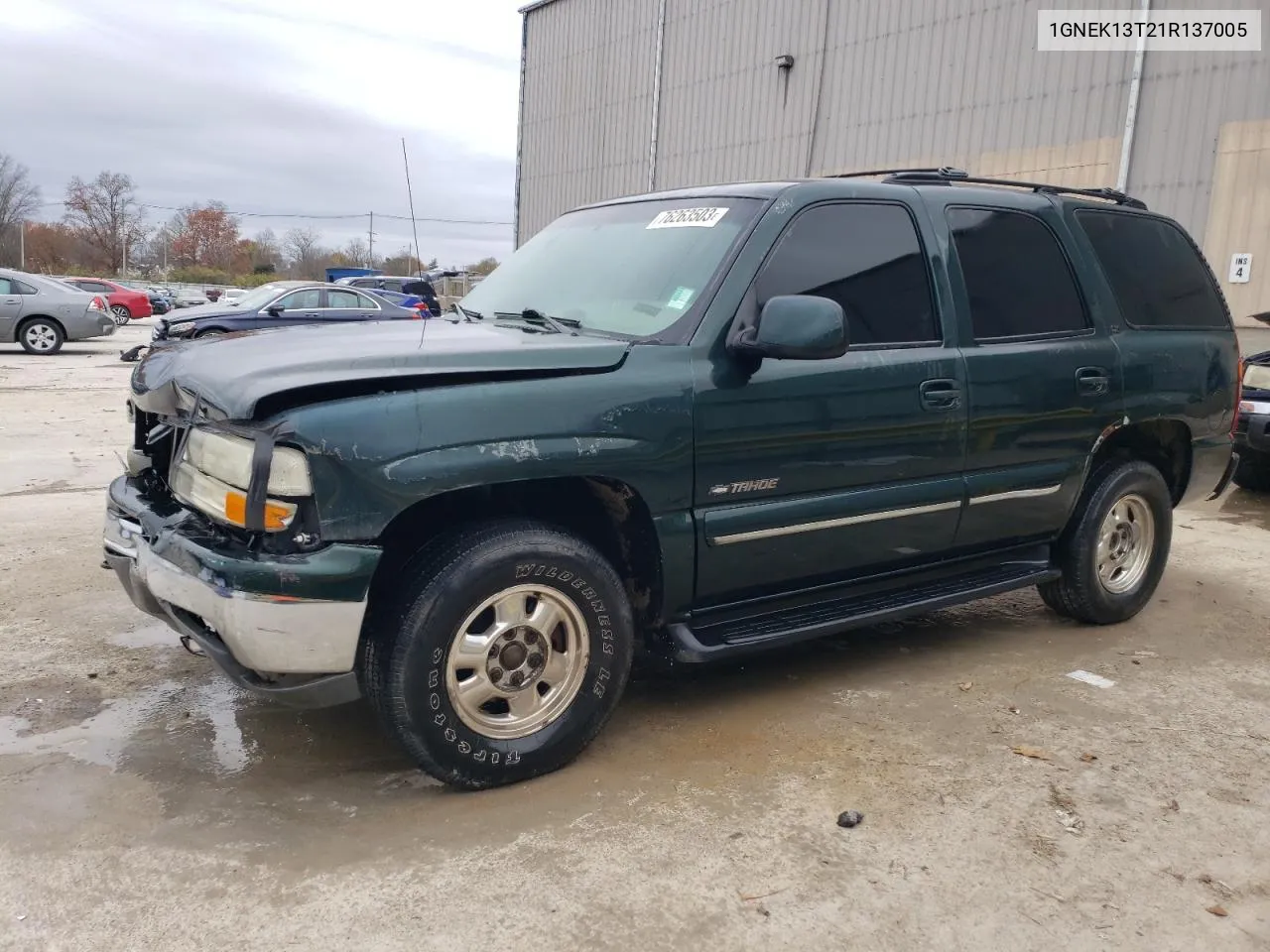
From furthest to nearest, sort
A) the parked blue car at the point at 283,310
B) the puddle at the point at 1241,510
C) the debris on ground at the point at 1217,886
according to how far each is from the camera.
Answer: the parked blue car at the point at 283,310, the puddle at the point at 1241,510, the debris on ground at the point at 1217,886

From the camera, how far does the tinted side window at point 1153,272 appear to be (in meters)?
4.54

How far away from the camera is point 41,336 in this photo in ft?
61.8

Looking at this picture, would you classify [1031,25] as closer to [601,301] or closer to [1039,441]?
[1039,441]

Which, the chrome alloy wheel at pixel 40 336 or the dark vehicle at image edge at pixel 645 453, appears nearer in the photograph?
the dark vehicle at image edge at pixel 645 453

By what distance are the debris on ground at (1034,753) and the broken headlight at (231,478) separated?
2.45 meters

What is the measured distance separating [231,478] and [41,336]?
19063 millimetres

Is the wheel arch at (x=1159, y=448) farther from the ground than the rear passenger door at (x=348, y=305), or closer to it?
closer to it

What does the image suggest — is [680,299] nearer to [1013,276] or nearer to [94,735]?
[1013,276]

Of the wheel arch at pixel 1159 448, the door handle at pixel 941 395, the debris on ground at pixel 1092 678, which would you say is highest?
the door handle at pixel 941 395

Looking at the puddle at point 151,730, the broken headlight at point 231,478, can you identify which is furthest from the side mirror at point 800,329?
the puddle at point 151,730

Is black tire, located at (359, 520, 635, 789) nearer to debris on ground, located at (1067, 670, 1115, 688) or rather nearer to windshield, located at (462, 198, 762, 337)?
windshield, located at (462, 198, 762, 337)

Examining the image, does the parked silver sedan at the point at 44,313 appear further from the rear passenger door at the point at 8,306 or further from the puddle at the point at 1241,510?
the puddle at the point at 1241,510

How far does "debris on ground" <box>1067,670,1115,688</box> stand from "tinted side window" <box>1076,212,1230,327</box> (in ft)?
5.15

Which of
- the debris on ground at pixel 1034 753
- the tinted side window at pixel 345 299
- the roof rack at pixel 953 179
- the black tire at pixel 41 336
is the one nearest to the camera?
the debris on ground at pixel 1034 753
